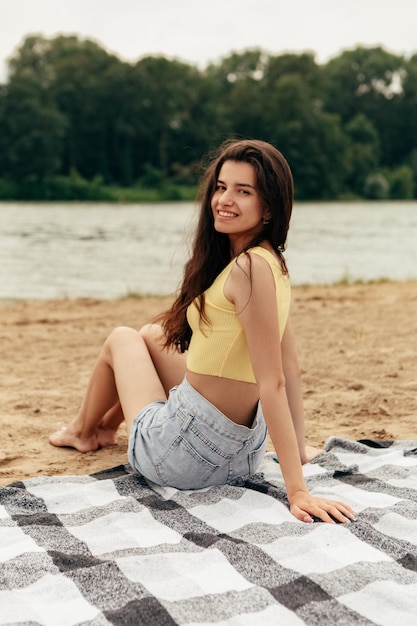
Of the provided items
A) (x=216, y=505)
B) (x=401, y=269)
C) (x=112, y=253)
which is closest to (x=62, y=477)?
(x=216, y=505)

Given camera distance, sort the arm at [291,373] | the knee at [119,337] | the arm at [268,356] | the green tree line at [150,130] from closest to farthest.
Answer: the arm at [268,356]
the arm at [291,373]
the knee at [119,337]
the green tree line at [150,130]

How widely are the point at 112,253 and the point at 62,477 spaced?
13310 millimetres

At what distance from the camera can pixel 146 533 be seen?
2.64 m

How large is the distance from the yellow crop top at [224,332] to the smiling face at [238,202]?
0.12 metres

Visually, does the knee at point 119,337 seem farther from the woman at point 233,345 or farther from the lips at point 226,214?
the lips at point 226,214

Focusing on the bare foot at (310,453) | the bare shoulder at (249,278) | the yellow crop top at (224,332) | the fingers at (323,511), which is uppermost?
the bare shoulder at (249,278)

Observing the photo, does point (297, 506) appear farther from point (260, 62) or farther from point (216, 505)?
point (260, 62)

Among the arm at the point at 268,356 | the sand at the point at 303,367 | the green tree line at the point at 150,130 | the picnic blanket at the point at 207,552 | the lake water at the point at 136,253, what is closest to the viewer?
the picnic blanket at the point at 207,552

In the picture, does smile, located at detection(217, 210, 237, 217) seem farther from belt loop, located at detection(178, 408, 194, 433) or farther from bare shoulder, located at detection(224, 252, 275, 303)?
belt loop, located at detection(178, 408, 194, 433)

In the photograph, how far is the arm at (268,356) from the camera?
8.84 feet

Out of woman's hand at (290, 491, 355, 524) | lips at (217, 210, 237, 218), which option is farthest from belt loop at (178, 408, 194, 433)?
lips at (217, 210, 237, 218)

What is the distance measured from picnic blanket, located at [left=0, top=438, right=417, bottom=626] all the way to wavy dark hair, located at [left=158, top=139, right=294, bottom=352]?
691mm

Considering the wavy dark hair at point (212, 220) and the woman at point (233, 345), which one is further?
the wavy dark hair at point (212, 220)

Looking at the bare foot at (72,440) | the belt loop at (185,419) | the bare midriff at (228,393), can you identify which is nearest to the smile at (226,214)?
the bare midriff at (228,393)
